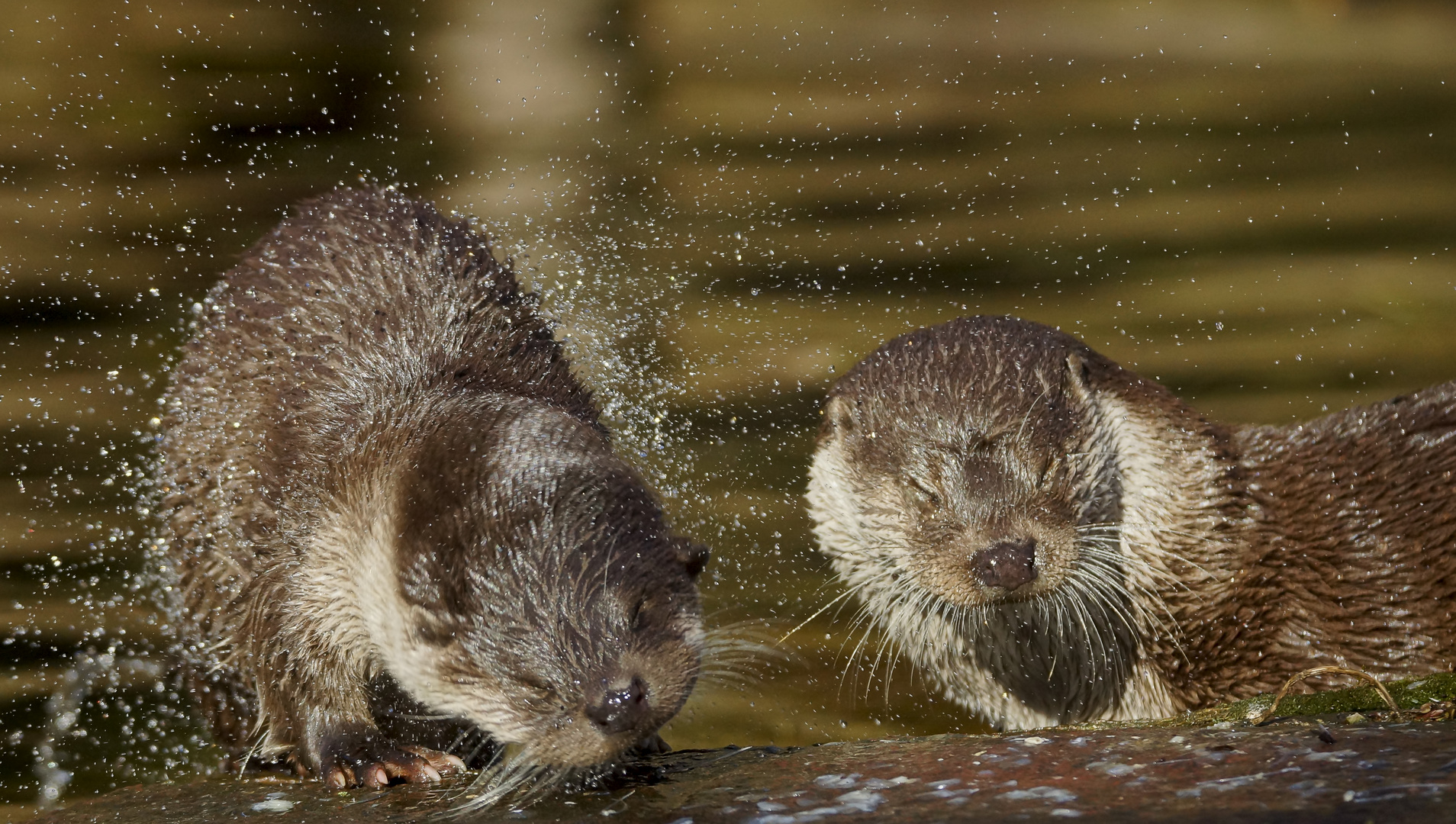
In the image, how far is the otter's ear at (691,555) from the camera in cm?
236

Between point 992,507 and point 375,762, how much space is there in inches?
44.7

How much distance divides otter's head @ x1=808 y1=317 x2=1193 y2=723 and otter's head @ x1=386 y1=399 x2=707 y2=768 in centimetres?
67

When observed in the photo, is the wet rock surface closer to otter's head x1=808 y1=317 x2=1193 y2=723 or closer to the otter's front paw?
the otter's front paw

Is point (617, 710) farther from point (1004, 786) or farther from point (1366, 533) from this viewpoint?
point (1366, 533)

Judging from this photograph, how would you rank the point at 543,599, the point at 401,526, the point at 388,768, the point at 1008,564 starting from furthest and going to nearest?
the point at 1008,564 → the point at 388,768 → the point at 401,526 → the point at 543,599

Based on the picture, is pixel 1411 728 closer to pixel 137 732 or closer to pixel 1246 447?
pixel 1246 447

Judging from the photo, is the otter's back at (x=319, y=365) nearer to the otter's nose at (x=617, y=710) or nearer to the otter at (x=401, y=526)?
the otter at (x=401, y=526)

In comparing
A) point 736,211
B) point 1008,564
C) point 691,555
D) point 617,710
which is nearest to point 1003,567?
point 1008,564

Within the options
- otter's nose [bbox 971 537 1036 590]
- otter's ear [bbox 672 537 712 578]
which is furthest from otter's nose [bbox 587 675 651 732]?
otter's nose [bbox 971 537 1036 590]

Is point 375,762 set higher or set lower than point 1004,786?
higher

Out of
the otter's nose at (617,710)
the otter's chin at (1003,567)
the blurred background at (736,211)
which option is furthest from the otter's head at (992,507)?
the otter's nose at (617,710)

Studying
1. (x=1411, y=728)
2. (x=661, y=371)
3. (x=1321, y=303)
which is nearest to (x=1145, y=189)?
(x=1321, y=303)

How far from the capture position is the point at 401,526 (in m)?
2.34

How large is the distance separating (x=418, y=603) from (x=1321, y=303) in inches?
199
